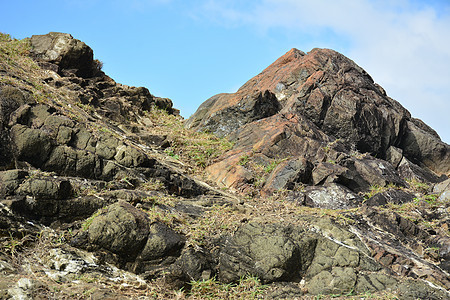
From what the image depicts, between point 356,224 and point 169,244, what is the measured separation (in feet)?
13.1

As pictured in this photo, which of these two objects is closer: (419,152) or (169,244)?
(169,244)

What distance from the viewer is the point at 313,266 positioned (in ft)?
23.6

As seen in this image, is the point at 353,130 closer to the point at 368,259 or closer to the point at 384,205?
the point at 384,205

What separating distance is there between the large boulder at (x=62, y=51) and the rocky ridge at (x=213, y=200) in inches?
2.8

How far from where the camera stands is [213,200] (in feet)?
30.6

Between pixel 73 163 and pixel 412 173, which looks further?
pixel 412 173

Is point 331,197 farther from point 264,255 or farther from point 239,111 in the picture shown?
point 239,111

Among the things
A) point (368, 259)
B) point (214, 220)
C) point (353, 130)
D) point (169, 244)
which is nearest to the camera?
point (169, 244)

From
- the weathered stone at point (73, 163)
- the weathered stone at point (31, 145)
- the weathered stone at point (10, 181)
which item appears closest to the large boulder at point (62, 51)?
the weathered stone at point (31, 145)

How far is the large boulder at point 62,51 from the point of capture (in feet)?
50.3

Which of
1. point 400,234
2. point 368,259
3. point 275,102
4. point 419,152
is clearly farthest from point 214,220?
point 419,152

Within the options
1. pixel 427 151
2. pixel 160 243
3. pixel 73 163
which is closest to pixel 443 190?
pixel 427 151

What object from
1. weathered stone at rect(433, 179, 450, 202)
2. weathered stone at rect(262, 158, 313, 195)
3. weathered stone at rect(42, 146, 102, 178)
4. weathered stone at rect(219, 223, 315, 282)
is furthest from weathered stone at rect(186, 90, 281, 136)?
weathered stone at rect(219, 223, 315, 282)

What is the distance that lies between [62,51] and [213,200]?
9.86 metres
